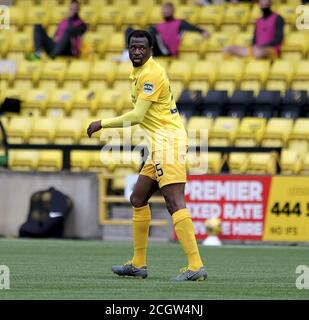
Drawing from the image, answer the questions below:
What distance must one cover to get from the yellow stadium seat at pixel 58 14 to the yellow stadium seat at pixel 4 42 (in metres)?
0.92

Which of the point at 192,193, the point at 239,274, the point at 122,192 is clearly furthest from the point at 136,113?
the point at 122,192

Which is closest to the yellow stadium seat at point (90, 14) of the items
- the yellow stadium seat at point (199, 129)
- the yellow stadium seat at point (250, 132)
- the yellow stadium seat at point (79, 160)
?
the yellow stadium seat at point (79, 160)

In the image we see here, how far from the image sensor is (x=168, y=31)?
74.7 ft

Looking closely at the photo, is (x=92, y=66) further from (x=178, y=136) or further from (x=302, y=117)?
(x=178, y=136)

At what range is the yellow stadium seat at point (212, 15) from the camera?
2405 cm

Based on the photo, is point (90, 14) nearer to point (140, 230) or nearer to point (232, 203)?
point (232, 203)

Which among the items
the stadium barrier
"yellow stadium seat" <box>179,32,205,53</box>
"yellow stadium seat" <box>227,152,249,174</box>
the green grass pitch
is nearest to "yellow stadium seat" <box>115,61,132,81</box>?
"yellow stadium seat" <box>179,32,205,53</box>

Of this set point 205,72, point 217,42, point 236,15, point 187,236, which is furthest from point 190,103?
point 187,236

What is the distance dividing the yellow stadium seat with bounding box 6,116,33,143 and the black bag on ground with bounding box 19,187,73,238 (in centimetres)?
341

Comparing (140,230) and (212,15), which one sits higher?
(212,15)

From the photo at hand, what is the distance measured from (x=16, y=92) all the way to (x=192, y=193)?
6186mm

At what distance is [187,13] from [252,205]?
686 centimetres

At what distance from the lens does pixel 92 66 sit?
78.5 feet

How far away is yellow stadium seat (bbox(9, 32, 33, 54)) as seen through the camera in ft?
82.8
